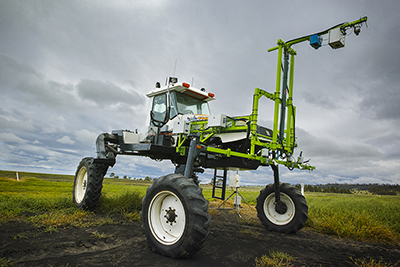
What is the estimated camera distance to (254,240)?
18.1 ft

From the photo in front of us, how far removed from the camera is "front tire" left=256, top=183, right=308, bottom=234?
6537mm

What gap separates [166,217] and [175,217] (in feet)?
0.57

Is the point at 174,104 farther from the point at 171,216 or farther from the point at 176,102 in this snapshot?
the point at 171,216

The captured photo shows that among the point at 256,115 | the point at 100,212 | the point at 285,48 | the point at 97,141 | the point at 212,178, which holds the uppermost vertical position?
the point at 285,48

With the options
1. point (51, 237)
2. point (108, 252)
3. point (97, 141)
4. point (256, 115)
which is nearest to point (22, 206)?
point (97, 141)

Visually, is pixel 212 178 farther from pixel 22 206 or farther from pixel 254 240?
pixel 22 206

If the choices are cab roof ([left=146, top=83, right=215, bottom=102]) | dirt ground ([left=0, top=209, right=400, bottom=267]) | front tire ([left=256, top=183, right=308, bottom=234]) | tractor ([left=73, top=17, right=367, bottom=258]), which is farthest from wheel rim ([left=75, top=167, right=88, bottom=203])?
front tire ([left=256, top=183, right=308, bottom=234])

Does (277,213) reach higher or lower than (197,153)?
lower

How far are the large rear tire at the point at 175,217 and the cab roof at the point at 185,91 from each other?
358 cm

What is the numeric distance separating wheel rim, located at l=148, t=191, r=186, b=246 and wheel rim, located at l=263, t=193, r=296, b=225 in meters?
3.80

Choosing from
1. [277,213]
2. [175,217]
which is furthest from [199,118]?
[277,213]

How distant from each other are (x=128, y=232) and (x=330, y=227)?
5.45 m

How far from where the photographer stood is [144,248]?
4.49 meters

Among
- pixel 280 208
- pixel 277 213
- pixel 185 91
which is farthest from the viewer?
pixel 185 91
